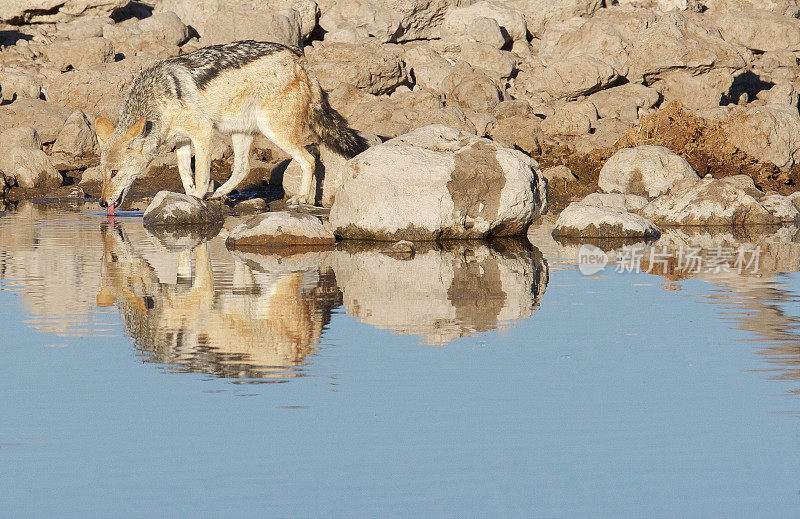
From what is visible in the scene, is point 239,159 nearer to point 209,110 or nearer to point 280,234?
point 209,110

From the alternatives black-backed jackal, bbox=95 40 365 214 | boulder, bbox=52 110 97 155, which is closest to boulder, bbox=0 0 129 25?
boulder, bbox=52 110 97 155

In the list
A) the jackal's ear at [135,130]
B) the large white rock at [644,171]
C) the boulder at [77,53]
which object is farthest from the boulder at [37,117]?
the large white rock at [644,171]

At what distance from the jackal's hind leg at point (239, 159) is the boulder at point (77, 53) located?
8583 millimetres

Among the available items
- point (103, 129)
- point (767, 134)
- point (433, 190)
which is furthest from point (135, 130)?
point (767, 134)

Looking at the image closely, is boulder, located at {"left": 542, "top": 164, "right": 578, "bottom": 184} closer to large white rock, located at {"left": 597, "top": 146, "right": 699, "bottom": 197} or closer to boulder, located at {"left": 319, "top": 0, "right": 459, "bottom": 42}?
large white rock, located at {"left": 597, "top": 146, "right": 699, "bottom": 197}

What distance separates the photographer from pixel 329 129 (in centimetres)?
1588

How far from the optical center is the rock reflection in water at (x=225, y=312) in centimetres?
659

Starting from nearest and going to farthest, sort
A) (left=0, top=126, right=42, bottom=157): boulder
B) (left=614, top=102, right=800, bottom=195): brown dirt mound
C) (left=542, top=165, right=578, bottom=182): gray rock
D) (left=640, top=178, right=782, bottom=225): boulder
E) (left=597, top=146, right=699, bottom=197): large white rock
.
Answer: (left=640, top=178, right=782, bottom=225): boulder, (left=597, top=146, right=699, bottom=197): large white rock, (left=614, top=102, right=800, bottom=195): brown dirt mound, (left=542, top=165, right=578, bottom=182): gray rock, (left=0, top=126, right=42, bottom=157): boulder

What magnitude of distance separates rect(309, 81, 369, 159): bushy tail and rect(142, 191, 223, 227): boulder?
1.95m

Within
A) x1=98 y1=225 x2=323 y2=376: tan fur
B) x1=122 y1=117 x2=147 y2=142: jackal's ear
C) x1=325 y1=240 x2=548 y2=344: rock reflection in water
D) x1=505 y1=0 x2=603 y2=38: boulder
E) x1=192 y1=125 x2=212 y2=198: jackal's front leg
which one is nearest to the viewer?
x1=98 y1=225 x2=323 y2=376: tan fur

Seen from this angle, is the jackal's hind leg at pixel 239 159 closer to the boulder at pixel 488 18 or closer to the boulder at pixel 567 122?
the boulder at pixel 567 122

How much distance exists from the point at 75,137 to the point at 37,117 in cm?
105

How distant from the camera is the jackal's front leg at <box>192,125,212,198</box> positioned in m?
15.1

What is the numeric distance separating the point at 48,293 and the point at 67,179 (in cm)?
1145
